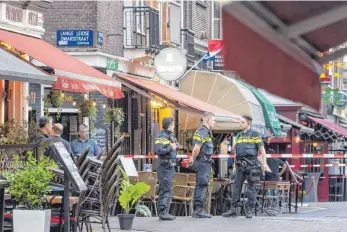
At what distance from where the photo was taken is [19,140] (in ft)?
46.2

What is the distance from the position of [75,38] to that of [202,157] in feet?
22.7

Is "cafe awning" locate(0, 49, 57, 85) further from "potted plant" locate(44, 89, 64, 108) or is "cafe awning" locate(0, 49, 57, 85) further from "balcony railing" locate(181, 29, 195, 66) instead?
"balcony railing" locate(181, 29, 195, 66)

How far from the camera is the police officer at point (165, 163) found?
56.9 feet

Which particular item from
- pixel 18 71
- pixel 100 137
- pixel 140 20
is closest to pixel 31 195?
pixel 18 71

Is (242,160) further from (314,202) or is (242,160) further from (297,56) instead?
(297,56)

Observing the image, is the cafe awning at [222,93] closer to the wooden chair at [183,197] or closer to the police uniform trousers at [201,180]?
the wooden chair at [183,197]

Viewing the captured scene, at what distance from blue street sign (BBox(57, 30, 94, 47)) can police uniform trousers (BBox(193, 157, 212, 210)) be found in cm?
654

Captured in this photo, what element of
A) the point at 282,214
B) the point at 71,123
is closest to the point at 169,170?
the point at 282,214

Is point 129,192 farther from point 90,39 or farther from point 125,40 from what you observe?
point 125,40

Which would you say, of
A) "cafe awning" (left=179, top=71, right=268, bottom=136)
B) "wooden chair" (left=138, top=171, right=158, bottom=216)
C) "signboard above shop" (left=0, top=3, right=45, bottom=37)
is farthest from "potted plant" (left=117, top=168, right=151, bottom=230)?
"cafe awning" (left=179, top=71, right=268, bottom=136)

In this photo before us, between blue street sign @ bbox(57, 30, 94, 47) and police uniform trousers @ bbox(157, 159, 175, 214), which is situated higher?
blue street sign @ bbox(57, 30, 94, 47)

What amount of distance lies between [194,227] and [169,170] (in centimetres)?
143

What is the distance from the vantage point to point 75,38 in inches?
934

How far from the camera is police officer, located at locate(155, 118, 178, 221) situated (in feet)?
56.9
